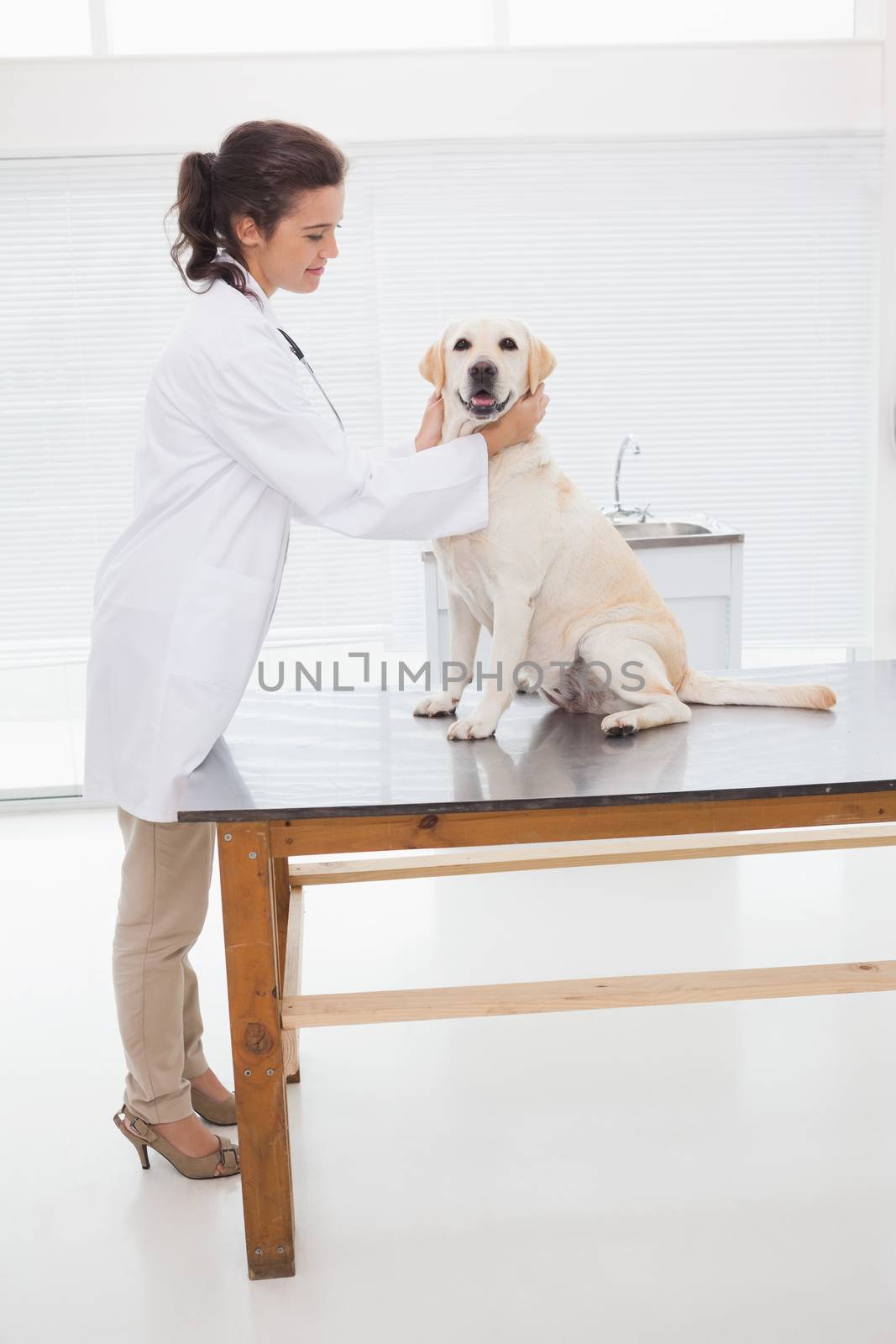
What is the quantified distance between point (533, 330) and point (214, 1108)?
266 cm

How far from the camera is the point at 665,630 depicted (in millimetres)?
1933

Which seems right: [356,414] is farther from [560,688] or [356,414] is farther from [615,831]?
[615,831]

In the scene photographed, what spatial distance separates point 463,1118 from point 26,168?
3.20m

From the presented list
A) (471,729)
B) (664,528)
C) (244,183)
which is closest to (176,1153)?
(471,729)

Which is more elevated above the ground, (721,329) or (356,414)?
(721,329)

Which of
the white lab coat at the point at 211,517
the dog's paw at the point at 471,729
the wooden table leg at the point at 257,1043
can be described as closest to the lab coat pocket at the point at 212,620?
the white lab coat at the point at 211,517

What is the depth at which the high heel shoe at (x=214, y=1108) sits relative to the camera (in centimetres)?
205

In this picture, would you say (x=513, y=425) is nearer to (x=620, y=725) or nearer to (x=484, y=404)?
(x=484, y=404)

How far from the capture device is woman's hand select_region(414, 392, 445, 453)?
6.20ft

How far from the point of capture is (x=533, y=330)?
12.4 ft

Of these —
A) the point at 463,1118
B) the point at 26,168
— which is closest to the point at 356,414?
the point at 26,168

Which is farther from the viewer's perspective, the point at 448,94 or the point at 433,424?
the point at 448,94

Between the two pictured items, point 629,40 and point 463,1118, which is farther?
point 629,40

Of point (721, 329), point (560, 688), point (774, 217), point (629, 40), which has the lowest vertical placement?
point (560, 688)
